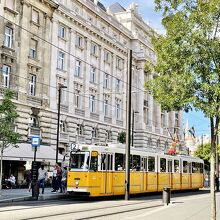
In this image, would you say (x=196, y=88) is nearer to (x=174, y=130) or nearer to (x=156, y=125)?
(x=156, y=125)

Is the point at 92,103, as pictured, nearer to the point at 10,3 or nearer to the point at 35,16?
the point at 35,16

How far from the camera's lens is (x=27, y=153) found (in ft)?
112

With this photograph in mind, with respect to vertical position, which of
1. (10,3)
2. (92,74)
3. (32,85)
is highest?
(10,3)

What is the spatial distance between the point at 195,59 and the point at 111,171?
14.2m

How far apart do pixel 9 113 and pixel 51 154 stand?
43.9 feet

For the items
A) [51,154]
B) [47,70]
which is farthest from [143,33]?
[51,154]

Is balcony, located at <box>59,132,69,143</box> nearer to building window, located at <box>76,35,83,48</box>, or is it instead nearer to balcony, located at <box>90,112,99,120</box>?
balcony, located at <box>90,112,99,120</box>

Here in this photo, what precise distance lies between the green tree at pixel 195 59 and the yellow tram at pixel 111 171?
1224 centimetres

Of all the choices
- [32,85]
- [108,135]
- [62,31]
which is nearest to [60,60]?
[62,31]

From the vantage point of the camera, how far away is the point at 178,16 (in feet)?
38.7

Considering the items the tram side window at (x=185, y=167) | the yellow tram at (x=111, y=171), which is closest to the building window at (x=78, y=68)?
the tram side window at (x=185, y=167)

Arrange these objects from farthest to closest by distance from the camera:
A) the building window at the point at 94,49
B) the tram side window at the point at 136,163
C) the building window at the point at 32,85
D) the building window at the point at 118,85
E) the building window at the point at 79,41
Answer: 1. the building window at the point at 118,85
2. the building window at the point at 94,49
3. the building window at the point at 79,41
4. the building window at the point at 32,85
5. the tram side window at the point at 136,163

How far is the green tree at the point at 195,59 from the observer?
1138cm

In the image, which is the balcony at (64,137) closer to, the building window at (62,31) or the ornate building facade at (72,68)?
the ornate building facade at (72,68)
